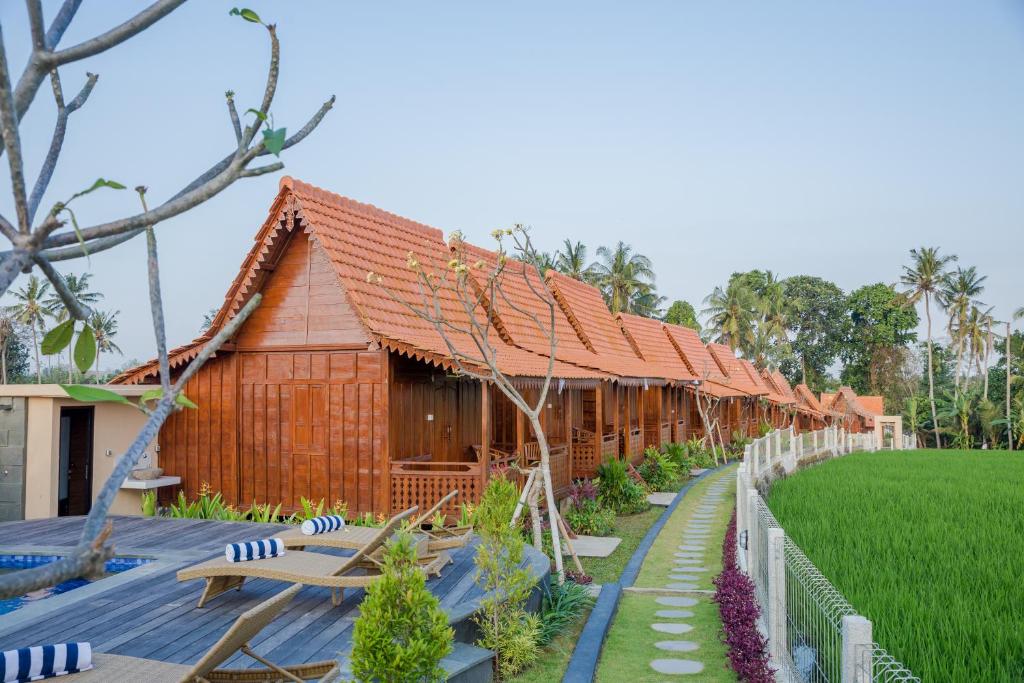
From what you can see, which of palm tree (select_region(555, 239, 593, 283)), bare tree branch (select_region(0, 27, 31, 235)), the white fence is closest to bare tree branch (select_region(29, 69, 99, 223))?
bare tree branch (select_region(0, 27, 31, 235))

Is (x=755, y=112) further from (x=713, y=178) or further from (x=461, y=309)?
(x=461, y=309)

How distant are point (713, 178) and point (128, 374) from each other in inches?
948

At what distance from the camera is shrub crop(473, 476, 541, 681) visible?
711 centimetres

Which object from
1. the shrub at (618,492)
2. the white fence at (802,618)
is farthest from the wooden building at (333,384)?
the white fence at (802,618)

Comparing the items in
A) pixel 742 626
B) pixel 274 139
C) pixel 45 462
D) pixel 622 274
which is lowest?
pixel 742 626

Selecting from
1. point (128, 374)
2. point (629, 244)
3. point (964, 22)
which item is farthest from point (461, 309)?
point (629, 244)

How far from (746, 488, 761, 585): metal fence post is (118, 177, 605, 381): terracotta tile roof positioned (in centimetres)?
464

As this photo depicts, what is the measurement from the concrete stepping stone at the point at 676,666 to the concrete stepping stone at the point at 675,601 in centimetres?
209

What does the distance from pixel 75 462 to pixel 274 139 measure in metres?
17.4

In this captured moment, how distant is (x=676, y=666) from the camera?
23.9ft

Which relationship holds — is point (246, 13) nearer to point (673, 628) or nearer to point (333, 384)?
point (673, 628)

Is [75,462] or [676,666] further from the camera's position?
[75,462]

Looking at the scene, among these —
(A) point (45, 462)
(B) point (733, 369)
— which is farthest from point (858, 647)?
(B) point (733, 369)

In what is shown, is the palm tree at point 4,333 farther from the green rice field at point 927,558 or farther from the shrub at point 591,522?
the green rice field at point 927,558
